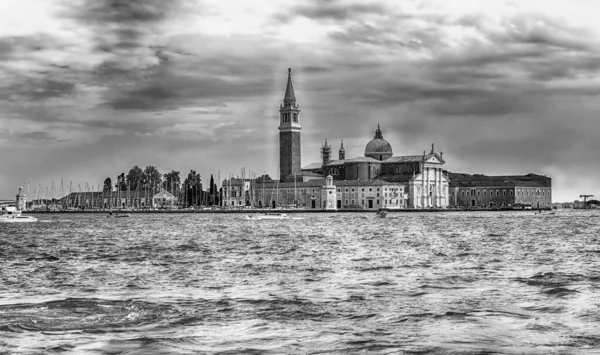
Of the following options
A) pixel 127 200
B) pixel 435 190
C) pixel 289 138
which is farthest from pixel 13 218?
pixel 435 190

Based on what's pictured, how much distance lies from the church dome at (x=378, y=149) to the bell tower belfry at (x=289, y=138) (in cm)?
1355

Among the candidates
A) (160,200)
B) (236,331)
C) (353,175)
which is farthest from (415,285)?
(160,200)

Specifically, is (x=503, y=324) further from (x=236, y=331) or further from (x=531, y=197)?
(x=531, y=197)

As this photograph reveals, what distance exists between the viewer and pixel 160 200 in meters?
150

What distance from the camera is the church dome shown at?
145750 mm

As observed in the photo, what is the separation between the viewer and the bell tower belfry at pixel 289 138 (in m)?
137

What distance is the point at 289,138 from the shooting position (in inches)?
5399

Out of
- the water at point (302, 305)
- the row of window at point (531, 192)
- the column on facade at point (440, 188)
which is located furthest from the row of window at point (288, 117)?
the water at point (302, 305)

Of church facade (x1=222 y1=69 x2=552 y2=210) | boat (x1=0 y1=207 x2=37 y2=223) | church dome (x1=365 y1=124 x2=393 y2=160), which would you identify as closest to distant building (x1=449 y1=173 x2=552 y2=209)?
church facade (x1=222 y1=69 x2=552 y2=210)

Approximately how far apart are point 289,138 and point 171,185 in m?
28.6

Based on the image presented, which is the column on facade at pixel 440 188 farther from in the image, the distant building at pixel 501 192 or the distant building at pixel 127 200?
the distant building at pixel 127 200

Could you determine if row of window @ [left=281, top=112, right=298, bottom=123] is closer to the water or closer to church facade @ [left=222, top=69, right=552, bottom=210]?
church facade @ [left=222, top=69, right=552, bottom=210]

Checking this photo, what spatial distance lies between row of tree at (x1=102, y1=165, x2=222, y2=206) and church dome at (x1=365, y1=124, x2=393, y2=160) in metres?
25.9

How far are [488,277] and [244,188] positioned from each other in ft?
395
